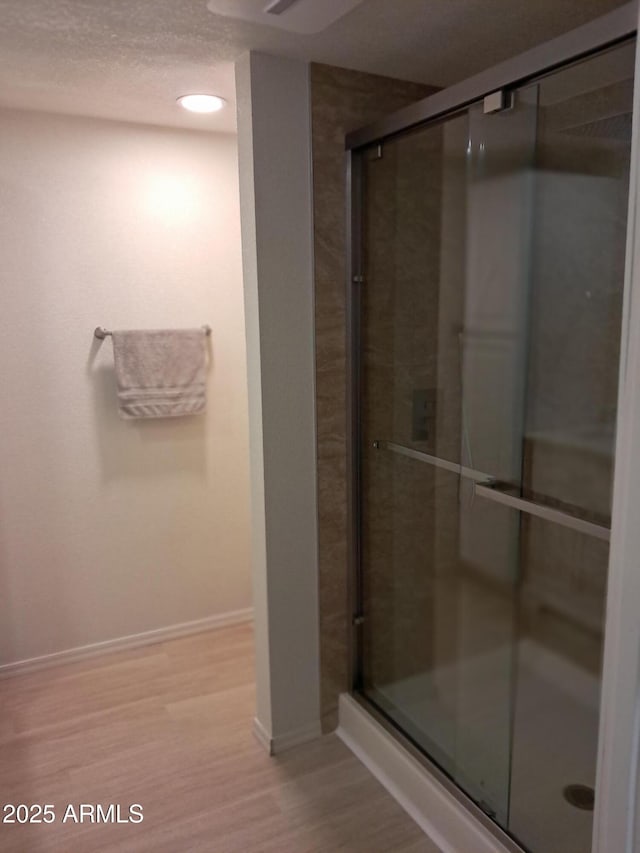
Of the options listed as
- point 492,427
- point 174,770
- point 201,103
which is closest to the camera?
point 492,427

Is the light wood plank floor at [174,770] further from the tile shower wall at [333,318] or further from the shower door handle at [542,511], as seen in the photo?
the shower door handle at [542,511]

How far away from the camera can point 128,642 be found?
294 centimetres

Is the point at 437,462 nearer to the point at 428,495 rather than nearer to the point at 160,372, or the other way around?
the point at 428,495

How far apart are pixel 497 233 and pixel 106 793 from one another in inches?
80.7

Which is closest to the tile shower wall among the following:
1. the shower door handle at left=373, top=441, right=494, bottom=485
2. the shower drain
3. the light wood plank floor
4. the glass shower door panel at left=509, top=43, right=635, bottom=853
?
the shower door handle at left=373, top=441, right=494, bottom=485

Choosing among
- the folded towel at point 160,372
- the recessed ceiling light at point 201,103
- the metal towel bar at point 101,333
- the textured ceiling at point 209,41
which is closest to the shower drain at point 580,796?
the folded towel at point 160,372

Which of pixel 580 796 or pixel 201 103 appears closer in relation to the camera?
pixel 580 796

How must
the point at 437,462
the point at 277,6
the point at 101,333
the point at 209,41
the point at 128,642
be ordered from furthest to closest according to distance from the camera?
the point at 128,642, the point at 101,333, the point at 437,462, the point at 209,41, the point at 277,6

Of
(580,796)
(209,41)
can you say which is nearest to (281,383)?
(209,41)

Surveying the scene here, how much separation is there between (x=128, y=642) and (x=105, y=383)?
1.13 metres

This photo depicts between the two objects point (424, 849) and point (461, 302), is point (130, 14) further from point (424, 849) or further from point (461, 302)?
point (424, 849)

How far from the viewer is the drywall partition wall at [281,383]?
196 centimetres

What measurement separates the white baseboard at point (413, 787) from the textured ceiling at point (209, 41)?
6.68ft

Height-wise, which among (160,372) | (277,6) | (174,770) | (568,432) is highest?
(277,6)
